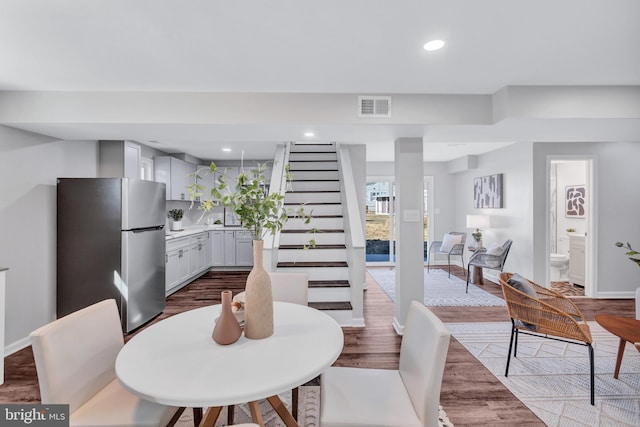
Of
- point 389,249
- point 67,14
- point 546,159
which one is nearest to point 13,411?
point 67,14

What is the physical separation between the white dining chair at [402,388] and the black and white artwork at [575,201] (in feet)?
18.9

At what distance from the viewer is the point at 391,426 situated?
132 cm

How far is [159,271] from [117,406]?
109 inches

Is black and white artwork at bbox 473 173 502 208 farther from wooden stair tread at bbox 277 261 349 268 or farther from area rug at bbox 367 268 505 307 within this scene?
wooden stair tread at bbox 277 261 349 268

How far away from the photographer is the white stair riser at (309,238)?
4348mm

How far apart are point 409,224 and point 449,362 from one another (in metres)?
1.38

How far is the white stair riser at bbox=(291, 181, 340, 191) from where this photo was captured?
5.19 m

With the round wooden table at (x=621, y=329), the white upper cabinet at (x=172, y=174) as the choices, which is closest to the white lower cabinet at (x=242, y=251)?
the white upper cabinet at (x=172, y=174)

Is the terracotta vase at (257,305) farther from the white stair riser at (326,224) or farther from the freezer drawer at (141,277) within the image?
the white stair riser at (326,224)

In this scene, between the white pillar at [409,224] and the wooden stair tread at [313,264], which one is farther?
the wooden stair tread at [313,264]

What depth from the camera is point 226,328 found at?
1.44 metres

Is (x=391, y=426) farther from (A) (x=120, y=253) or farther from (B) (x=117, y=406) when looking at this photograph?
(A) (x=120, y=253)

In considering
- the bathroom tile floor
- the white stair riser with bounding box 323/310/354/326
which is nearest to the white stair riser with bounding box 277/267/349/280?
the white stair riser with bounding box 323/310/354/326

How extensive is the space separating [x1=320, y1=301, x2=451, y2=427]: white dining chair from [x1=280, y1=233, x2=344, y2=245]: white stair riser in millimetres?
2669
